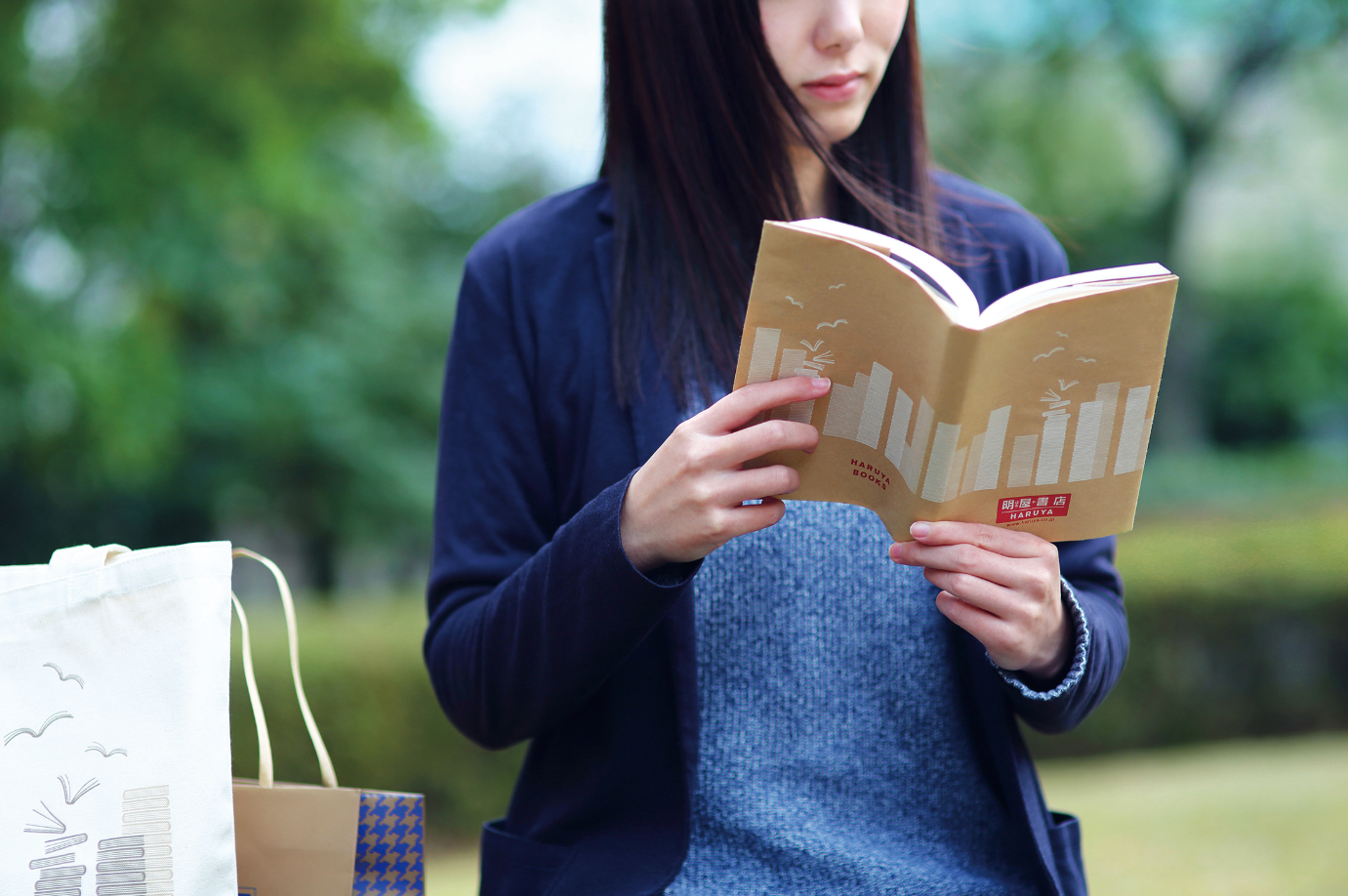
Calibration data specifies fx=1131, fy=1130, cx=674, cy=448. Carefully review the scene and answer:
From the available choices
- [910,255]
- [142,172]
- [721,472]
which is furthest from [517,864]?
[142,172]

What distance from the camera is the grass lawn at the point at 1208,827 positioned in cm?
399

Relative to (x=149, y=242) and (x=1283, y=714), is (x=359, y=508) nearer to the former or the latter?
(x=149, y=242)

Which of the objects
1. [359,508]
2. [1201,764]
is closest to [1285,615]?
[1201,764]

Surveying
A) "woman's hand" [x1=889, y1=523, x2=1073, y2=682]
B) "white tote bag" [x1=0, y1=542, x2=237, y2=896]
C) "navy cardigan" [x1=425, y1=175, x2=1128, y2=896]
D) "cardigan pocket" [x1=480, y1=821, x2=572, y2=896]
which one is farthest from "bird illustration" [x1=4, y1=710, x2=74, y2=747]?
"woman's hand" [x1=889, y1=523, x2=1073, y2=682]

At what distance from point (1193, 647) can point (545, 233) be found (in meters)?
6.29

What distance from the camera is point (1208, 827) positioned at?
454 cm

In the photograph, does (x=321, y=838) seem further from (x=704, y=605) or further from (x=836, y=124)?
(x=836, y=124)

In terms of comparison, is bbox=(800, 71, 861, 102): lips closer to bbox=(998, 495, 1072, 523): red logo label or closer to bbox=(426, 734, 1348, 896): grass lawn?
bbox=(998, 495, 1072, 523): red logo label

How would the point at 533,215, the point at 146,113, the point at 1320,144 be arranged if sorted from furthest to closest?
the point at 1320,144 < the point at 146,113 < the point at 533,215

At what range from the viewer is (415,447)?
14961 mm

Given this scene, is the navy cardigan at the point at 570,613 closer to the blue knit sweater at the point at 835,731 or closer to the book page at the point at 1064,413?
the blue knit sweater at the point at 835,731

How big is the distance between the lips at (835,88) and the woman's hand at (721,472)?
1.57ft

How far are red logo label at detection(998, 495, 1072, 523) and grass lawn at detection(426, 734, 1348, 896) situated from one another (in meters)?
3.21

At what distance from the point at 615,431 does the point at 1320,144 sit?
15295mm
